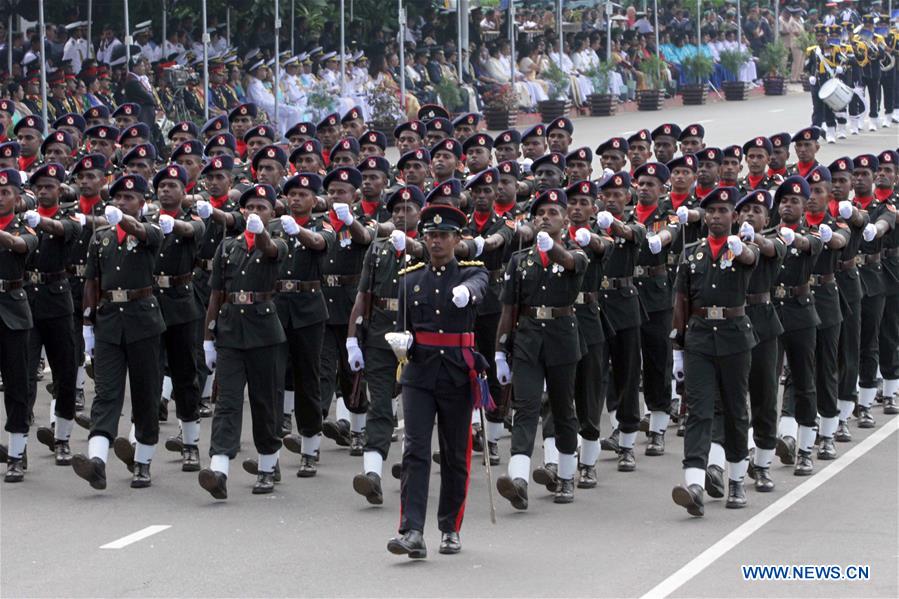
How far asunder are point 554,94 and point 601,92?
1.66 m

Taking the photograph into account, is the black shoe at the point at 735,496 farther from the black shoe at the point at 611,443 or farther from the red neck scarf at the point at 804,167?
the red neck scarf at the point at 804,167

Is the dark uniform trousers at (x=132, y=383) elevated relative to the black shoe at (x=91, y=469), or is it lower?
elevated

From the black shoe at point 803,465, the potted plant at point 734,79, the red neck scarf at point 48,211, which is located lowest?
the black shoe at point 803,465

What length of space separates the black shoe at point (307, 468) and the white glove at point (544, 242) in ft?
7.53

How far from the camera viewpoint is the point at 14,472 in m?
12.1

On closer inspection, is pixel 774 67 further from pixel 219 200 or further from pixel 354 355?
pixel 354 355

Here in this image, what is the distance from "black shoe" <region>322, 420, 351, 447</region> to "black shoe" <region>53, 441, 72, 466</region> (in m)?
1.70

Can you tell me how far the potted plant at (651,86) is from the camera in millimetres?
35500

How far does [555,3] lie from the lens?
115 feet

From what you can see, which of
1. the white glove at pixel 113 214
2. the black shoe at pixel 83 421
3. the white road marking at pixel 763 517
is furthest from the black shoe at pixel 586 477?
the black shoe at pixel 83 421

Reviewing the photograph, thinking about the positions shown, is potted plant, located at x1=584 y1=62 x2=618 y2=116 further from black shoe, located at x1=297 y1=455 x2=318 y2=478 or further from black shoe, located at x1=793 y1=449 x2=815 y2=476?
black shoe, located at x1=297 y1=455 x2=318 y2=478

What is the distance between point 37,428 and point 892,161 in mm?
6525

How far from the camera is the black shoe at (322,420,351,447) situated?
13.1m

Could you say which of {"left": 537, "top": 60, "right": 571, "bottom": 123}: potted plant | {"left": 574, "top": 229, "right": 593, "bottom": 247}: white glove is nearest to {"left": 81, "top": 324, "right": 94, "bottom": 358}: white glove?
{"left": 574, "top": 229, "right": 593, "bottom": 247}: white glove
